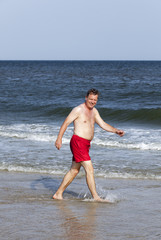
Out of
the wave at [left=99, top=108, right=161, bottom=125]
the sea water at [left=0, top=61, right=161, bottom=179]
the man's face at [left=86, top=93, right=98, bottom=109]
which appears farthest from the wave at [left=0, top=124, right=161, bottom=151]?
the man's face at [left=86, top=93, right=98, bottom=109]

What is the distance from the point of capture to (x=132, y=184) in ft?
22.5

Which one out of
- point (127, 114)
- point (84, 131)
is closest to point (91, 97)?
point (84, 131)

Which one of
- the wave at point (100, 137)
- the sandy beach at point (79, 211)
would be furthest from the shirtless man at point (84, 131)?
the wave at point (100, 137)

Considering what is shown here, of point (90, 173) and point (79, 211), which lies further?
point (90, 173)

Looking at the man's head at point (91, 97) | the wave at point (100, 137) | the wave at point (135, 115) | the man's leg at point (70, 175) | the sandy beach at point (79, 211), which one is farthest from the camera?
the wave at point (135, 115)

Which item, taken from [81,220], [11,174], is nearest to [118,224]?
[81,220]

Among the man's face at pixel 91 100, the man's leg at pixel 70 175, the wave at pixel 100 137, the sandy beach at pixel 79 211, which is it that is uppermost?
the man's face at pixel 91 100

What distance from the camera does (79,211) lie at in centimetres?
515

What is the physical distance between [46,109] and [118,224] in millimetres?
16020

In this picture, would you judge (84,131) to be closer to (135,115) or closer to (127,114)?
A: (135,115)

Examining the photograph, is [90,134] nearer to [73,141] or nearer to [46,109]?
[73,141]

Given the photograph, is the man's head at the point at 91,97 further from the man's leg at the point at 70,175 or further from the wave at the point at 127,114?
the wave at the point at 127,114

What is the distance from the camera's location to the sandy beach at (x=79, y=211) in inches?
169

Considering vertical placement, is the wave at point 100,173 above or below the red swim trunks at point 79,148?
below
